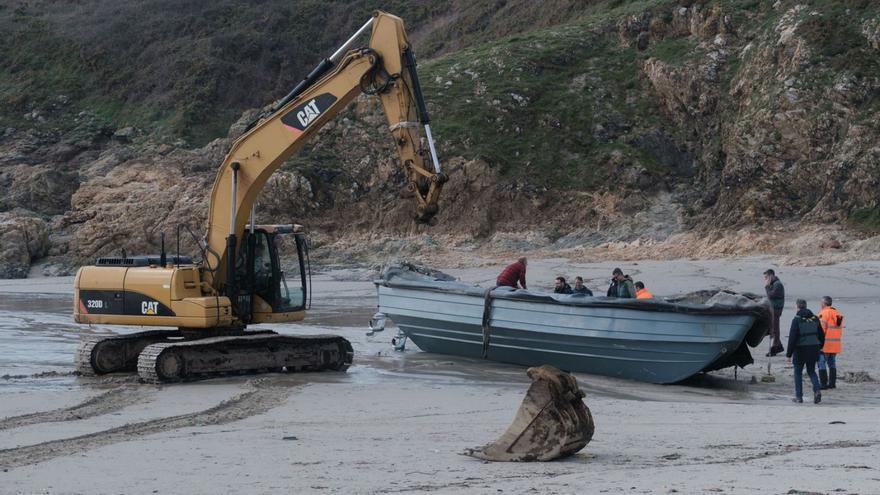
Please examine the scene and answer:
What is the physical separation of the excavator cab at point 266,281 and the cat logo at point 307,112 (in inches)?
57.6

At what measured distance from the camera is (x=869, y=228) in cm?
2703

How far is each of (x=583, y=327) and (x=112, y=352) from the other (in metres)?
5.97

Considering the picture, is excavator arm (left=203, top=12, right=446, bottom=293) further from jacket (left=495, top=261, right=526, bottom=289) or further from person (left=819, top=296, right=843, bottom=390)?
person (left=819, top=296, right=843, bottom=390)

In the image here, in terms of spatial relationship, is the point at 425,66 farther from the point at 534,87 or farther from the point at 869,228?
the point at 869,228

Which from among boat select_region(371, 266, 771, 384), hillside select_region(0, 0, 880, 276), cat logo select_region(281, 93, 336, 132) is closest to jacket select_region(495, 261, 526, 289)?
boat select_region(371, 266, 771, 384)

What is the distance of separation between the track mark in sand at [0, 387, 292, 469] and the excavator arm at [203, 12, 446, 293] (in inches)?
90.3

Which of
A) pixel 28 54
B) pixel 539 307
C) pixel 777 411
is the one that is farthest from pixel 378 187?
pixel 28 54

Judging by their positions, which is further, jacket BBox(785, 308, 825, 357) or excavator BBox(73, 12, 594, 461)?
excavator BBox(73, 12, 594, 461)

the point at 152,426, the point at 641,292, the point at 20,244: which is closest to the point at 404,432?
the point at 152,426

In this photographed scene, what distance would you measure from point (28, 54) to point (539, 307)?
1932 inches

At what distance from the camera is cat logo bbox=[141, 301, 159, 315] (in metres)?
13.7

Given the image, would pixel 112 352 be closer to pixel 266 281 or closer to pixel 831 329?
pixel 266 281

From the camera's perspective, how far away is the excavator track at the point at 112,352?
14.0 meters

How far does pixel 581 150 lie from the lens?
35594 millimetres
